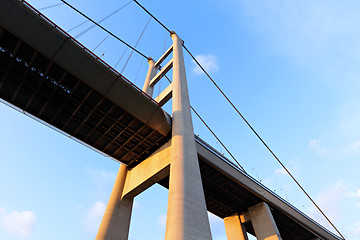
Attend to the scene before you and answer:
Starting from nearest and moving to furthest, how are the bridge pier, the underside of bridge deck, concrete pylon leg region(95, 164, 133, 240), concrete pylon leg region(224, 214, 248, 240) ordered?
1. the bridge pier
2. the underside of bridge deck
3. concrete pylon leg region(95, 164, 133, 240)
4. concrete pylon leg region(224, 214, 248, 240)

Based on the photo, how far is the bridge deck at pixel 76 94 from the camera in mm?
14078

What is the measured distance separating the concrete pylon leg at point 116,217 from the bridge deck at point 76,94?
3.17m

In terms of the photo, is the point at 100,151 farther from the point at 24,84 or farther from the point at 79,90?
the point at 24,84

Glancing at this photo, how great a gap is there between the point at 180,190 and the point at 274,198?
21.1 meters

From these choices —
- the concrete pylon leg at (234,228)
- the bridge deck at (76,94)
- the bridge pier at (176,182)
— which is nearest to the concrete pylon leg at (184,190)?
the bridge pier at (176,182)

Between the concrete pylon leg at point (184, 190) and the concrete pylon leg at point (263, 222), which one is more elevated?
the concrete pylon leg at point (263, 222)

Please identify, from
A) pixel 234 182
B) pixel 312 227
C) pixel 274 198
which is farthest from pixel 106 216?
pixel 312 227

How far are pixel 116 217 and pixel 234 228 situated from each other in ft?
62.4

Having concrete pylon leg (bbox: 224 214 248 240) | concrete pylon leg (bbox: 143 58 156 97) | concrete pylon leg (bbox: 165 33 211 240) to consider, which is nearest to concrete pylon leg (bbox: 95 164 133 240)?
concrete pylon leg (bbox: 165 33 211 240)

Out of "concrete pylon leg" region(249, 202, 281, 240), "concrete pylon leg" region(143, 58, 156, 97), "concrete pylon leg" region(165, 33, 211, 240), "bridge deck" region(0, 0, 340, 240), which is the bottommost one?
"concrete pylon leg" region(165, 33, 211, 240)

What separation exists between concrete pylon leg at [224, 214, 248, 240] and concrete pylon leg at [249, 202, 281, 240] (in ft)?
7.60

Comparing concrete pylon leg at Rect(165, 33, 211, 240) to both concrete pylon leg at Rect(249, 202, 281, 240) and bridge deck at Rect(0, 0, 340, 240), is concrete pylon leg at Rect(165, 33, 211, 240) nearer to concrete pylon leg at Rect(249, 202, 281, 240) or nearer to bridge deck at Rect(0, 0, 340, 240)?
bridge deck at Rect(0, 0, 340, 240)

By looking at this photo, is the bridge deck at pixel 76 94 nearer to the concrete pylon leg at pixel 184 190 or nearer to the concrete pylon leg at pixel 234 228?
the concrete pylon leg at pixel 184 190

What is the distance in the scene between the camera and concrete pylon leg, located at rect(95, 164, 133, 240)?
17880 millimetres
